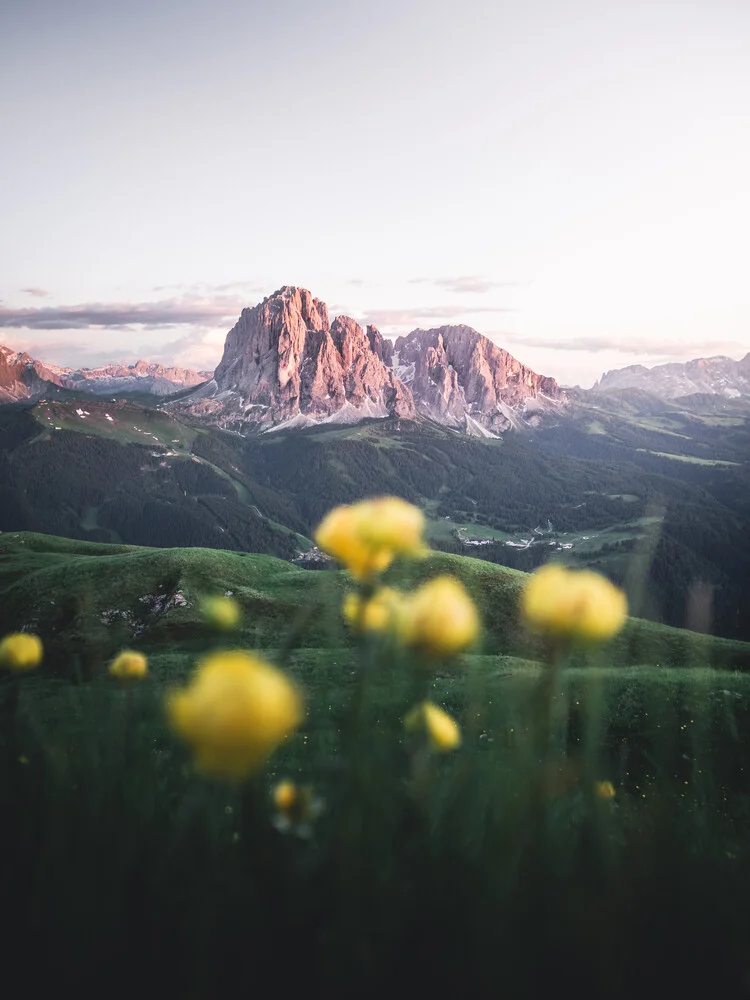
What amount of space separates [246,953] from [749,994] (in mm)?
2127

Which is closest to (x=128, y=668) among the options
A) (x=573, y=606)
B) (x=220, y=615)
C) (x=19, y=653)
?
(x=19, y=653)

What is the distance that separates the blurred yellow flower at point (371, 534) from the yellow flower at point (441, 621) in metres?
0.20

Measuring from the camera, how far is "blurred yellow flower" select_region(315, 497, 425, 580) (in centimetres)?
194

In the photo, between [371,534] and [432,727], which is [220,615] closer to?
[432,727]

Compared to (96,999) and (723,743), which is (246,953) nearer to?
(96,999)

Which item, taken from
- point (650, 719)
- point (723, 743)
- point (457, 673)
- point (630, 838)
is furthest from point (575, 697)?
point (630, 838)

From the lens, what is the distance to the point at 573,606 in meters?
1.90

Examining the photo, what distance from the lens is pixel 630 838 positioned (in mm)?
3877

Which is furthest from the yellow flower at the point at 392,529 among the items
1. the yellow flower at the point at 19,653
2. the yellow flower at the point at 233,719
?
the yellow flower at the point at 19,653

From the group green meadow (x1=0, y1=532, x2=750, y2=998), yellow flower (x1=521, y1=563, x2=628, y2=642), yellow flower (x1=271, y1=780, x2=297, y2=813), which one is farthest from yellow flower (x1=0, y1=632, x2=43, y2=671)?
yellow flower (x1=521, y1=563, x2=628, y2=642)

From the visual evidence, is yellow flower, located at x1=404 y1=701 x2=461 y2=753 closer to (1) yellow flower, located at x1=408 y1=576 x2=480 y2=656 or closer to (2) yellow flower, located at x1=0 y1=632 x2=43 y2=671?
(1) yellow flower, located at x1=408 y1=576 x2=480 y2=656

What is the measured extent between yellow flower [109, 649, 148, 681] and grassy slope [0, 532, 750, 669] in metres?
32.8

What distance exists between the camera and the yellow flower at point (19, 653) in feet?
10.4

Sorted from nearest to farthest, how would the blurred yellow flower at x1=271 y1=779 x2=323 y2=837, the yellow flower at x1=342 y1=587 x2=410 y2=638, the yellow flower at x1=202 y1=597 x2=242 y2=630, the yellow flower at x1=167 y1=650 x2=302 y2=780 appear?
the yellow flower at x1=167 y1=650 x2=302 y2=780 < the yellow flower at x1=342 y1=587 x2=410 y2=638 < the blurred yellow flower at x1=271 y1=779 x2=323 y2=837 < the yellow flower at x1=202 y1=597 x2=242 y2=630
